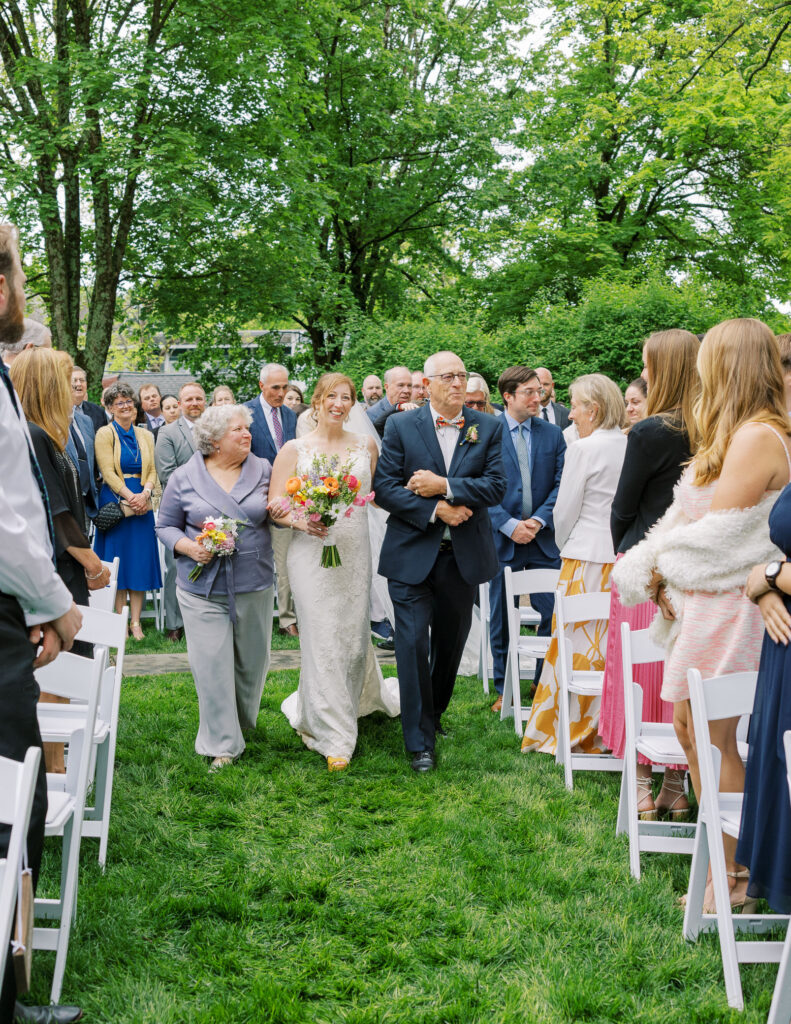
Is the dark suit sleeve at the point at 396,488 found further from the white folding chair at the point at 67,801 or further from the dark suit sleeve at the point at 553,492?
the white folding chair at the point at 67,801

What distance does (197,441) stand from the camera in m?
6.06

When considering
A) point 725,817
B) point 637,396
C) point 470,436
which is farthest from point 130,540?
point 725,817

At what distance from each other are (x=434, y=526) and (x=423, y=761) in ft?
4.69

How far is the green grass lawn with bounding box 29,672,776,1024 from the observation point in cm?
329

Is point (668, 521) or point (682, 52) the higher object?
point (682, 52)

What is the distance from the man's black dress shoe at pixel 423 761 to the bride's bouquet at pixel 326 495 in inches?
50.2

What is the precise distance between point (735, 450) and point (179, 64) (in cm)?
1426

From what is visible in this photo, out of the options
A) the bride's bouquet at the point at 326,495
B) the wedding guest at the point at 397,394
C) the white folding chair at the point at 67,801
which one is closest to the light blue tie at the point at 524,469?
the bride's bouquet at the point at 326,495

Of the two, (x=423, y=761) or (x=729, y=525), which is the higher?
(x=729, y=525)

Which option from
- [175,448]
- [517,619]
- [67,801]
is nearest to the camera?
[67,801]

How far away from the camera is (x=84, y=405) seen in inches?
396

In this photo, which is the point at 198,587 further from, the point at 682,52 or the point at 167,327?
the point at 682,52

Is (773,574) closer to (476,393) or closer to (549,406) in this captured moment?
(476,393)

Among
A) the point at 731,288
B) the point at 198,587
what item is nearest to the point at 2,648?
the point at 198,587
